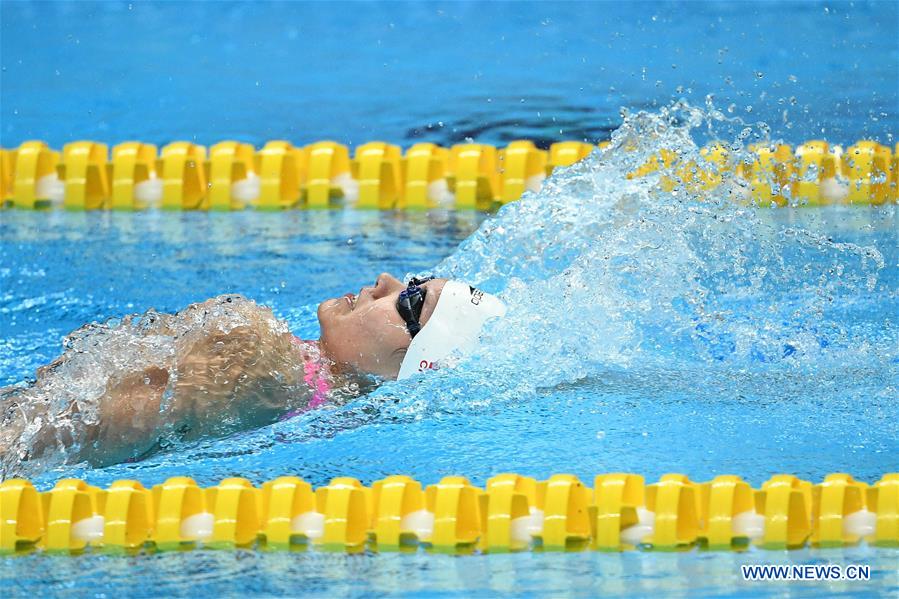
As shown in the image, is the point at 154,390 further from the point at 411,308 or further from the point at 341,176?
the point at 341,176

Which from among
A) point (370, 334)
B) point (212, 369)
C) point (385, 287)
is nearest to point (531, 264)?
A: point (385, 287)

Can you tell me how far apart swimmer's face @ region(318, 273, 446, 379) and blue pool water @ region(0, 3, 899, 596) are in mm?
70

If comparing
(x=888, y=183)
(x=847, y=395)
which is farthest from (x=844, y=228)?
(x=847, y=395)

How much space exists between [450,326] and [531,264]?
36.8 inches

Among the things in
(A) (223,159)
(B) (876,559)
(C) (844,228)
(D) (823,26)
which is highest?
Answer: (D) (823,26)

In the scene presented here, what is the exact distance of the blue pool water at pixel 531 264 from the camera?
2.40 meters

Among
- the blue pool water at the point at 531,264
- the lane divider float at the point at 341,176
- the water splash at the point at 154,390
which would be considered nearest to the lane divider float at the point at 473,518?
the blue pool water at the point at 531,264

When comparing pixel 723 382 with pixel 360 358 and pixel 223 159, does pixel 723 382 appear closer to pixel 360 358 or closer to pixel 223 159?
pixel 360 358

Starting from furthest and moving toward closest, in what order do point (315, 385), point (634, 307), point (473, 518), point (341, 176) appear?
1. point (341, 176)
2. point (634, 307)
3. point (315, 385)
4. point (473, 518)

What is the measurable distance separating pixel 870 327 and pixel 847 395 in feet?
1.93

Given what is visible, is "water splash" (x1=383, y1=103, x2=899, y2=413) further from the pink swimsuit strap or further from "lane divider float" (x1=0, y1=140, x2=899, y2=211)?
"lane divider float" (x1=0, y1=140, x2=899, y2=211)

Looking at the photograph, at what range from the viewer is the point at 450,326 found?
2.64 meters

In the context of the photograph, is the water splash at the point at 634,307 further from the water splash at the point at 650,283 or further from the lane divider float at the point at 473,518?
the lane divider float at the point at 473,518

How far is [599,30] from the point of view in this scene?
6.70 metres
